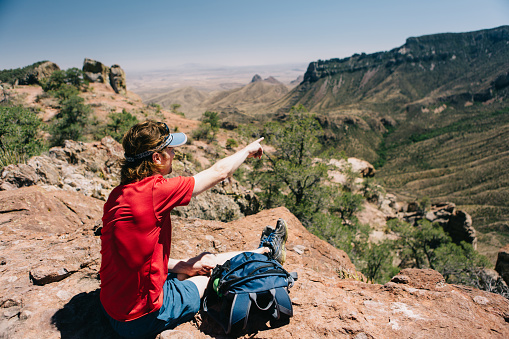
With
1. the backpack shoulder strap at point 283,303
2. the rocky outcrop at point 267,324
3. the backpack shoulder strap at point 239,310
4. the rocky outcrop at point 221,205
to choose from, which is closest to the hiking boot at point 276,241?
the rocky outcrop at point 267,324

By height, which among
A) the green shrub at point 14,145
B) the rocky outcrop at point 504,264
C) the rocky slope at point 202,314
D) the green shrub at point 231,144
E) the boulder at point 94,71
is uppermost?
the boulder at point 94,71

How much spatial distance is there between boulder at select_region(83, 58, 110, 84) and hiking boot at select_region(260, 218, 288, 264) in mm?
52643

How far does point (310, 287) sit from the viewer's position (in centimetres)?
354

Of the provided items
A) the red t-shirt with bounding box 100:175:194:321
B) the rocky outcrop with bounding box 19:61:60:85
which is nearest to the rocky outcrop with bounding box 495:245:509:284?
the red t-shirt with bounding box 100:175:194:321

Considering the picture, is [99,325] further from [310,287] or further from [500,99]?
[500,99]

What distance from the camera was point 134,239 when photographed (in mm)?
2178

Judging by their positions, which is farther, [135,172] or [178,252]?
[178,252]

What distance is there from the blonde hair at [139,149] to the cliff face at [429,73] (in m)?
169

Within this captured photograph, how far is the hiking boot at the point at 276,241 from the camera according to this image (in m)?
3.87

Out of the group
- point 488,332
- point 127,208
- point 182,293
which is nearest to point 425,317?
point 488,332

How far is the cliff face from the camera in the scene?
154 meters

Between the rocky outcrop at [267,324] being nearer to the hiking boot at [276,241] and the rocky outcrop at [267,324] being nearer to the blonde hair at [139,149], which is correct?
the hiking boot at [276,241]

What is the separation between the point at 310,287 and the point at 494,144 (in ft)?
352

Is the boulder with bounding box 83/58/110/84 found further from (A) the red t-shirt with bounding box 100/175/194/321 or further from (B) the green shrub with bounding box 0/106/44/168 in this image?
(A) the red t-shirt with bounding box 100/175/194/321
